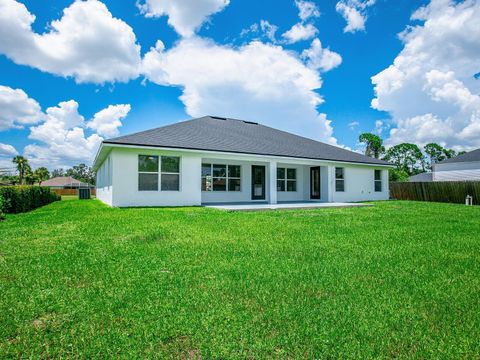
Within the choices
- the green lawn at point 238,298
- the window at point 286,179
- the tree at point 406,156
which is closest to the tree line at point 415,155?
the tree at point 406,156

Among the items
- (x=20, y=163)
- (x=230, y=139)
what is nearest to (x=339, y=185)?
(x=230, y=139)

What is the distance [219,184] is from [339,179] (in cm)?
820

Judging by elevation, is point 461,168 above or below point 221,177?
above

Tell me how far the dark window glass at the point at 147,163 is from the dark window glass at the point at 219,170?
13.0 ft

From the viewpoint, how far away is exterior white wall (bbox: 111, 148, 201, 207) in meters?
12.4

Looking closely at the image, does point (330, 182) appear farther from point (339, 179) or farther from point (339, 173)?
point (339, 173)

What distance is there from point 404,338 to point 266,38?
15460 mm

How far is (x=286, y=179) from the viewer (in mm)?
18859

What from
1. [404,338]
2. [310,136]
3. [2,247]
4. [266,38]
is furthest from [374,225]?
[310,136]

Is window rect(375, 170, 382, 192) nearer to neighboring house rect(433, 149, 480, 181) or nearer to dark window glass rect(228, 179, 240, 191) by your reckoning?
dark window glass rect(228, 179, 240, 191)

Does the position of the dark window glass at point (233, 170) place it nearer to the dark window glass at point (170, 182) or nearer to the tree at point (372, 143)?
the dark window glass at point (170, 182)

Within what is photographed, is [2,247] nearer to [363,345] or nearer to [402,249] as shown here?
[363,345]

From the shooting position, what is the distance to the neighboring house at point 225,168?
12734 mm

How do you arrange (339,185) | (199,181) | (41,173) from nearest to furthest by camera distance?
(199,181)
(339,185)
(41,173)
